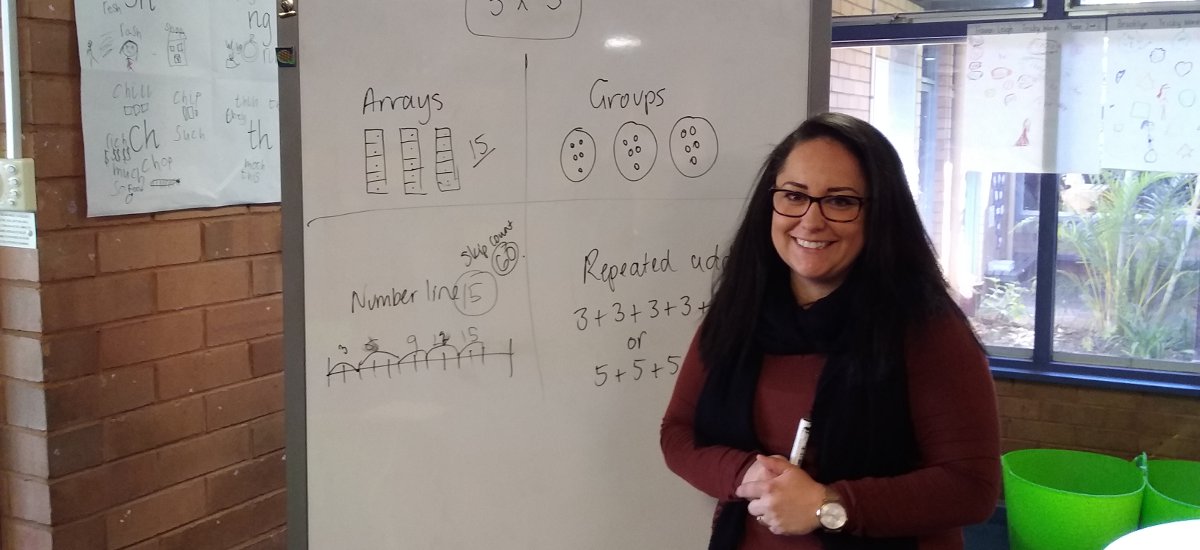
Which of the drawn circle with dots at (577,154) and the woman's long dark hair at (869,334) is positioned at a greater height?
the drawn circle with dots at (577,154)

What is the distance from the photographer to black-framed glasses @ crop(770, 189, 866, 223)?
1.20 meters

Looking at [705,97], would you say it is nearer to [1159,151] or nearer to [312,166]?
[312,166]

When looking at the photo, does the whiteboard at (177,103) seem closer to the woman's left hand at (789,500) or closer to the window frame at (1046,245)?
the woman's left hand at (789,500)

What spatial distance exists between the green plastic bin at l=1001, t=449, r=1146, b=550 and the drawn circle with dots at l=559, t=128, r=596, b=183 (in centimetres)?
157

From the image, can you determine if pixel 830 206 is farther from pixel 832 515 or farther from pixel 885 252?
pixel 832 515

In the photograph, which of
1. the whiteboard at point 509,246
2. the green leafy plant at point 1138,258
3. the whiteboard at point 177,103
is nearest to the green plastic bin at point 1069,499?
the green leafy plant at point 1138,258

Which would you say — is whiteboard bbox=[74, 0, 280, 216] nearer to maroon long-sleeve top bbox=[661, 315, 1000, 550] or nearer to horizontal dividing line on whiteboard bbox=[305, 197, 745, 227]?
horizontal dividing line on whiteboard bbox=[305, 197, 745, 227]

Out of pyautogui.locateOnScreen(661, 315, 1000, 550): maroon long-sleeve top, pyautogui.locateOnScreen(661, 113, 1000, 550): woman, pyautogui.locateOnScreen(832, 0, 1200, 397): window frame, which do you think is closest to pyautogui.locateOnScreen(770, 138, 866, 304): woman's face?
pyautogui.locateOnScreen(661, 113, 1000, 550): woman

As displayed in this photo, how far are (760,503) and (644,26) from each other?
0.79 metres

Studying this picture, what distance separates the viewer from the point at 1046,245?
125 inches

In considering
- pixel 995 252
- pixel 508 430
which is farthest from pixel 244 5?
pixel 995 252

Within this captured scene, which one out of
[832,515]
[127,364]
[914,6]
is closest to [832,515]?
[832,515]

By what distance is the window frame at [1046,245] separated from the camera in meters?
2.99

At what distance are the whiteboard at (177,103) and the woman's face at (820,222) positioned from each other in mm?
1430
